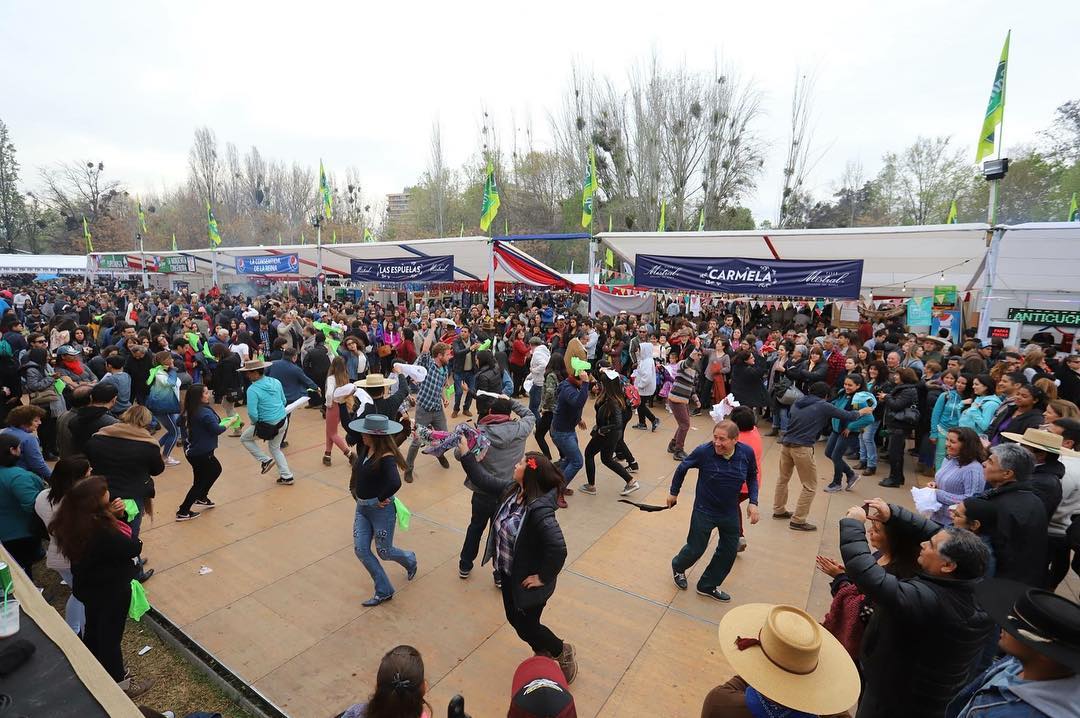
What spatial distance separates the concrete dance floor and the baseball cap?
1.59 m

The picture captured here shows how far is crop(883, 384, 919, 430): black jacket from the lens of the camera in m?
6.68

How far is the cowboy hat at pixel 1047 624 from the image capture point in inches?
60.2

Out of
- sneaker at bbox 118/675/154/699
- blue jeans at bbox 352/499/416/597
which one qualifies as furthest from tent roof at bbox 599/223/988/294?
sneaker at bbox 118/675/154/699

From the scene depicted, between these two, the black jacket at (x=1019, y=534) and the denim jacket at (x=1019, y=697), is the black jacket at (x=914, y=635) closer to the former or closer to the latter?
the denim jacket at (x=1019, y=697)

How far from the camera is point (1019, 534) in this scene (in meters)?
3.11

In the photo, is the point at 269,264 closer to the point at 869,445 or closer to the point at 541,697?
the point at 869,445

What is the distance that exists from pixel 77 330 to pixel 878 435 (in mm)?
13707

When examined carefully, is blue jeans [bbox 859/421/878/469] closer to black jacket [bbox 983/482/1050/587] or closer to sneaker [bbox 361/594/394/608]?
black jacket [bbox 983/482/1050/587]

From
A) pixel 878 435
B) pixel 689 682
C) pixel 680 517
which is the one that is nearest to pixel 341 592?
pixel 689 682

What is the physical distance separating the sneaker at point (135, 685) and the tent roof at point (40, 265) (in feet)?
125

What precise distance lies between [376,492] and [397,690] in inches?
89.1

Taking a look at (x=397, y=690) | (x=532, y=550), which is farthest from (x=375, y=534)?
(x=397, y=690)

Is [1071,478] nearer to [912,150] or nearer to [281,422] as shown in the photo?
[281,422]

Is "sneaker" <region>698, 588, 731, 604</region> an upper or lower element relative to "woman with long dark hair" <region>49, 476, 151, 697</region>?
lower
